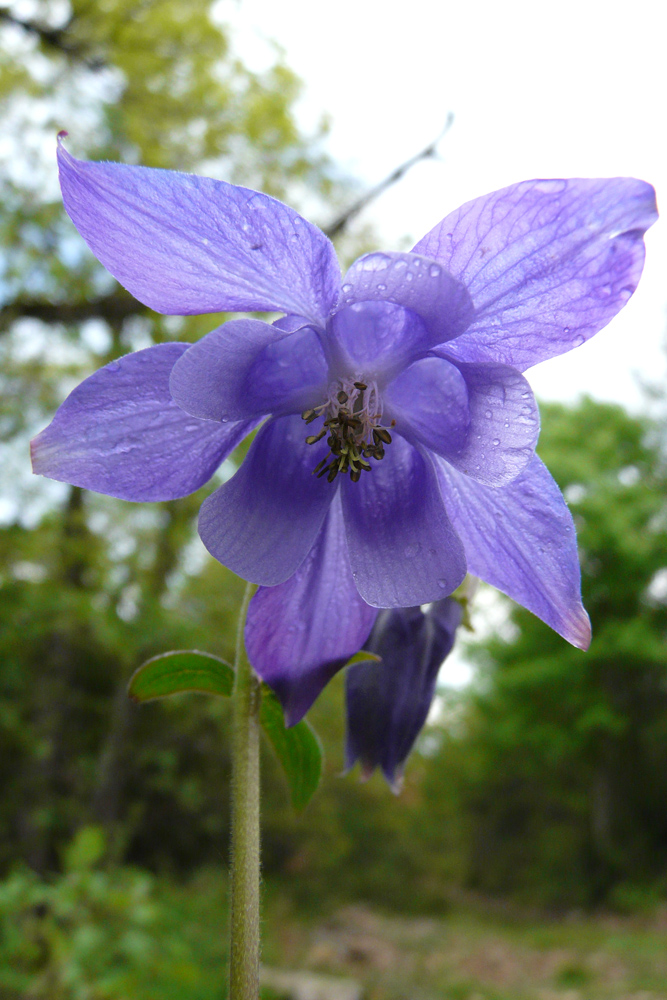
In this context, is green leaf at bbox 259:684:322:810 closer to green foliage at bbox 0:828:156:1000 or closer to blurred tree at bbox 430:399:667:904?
green foliage at bbox 0:828:156:1000

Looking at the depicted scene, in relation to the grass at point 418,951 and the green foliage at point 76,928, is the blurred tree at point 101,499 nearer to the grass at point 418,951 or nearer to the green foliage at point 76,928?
the grass at point 418,951

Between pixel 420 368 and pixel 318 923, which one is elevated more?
pixel 420 368

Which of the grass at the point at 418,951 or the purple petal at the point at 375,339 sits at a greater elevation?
the purple petal at the point at 375,339

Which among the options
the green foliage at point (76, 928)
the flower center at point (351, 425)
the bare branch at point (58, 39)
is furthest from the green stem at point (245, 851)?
the bare branch at point (58, 39)

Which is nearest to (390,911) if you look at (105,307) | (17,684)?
(17,684)

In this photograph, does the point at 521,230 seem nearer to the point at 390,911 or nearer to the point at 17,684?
the point at 17,684
